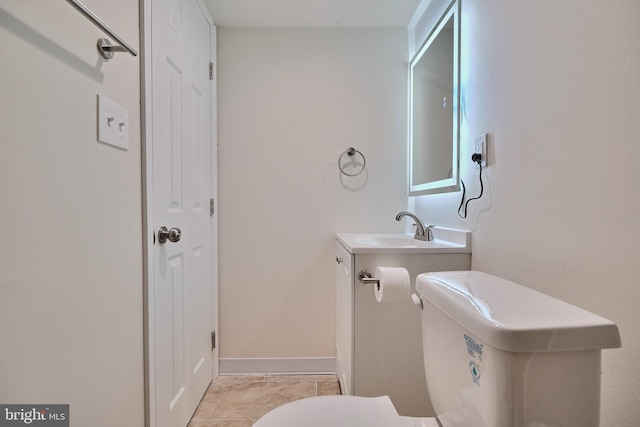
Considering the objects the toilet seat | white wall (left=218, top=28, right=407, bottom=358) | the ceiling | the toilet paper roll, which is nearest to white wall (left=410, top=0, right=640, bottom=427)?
the toilet paper roll

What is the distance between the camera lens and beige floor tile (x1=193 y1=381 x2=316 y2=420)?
155cm

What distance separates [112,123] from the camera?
865mm

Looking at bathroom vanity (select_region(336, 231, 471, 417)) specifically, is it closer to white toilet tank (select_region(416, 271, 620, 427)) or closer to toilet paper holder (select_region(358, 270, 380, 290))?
toilet paper holder (select_region(358, 270, 380, 290))

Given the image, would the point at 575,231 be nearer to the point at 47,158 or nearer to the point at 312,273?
the point at 47,158

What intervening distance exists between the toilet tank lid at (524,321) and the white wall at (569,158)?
0.57 ft

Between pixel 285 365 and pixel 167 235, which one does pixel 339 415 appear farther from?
pixel 285 365

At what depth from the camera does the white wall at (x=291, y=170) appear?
1.93 metres

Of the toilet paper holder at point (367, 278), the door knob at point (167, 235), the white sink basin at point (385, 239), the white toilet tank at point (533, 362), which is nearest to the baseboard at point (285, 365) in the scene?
the white sink basin at point (385, 239)

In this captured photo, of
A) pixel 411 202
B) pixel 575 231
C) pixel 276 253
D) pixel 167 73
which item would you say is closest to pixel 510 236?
pixel 575 231

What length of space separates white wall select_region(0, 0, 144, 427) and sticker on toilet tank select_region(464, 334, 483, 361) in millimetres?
898

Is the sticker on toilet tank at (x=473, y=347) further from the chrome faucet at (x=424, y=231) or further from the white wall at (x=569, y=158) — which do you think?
the chrome faucet at (x=424, y=231)

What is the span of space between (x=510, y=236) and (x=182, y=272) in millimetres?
1355

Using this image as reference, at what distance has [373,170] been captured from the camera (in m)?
1.96

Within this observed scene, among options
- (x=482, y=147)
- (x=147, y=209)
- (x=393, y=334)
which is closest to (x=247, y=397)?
(x=393, y=334)
